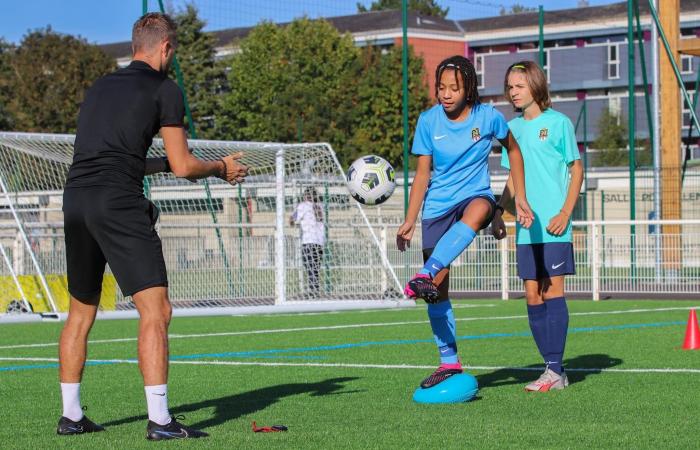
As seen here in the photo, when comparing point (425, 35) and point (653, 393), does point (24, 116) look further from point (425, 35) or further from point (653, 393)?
point (653, 393)

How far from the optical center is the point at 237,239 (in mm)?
19156

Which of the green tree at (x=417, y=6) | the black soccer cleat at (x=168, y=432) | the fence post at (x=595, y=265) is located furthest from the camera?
the green tree at (x=417, y=6)

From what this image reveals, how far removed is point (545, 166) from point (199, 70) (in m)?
57.1

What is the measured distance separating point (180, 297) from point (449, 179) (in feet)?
37.1

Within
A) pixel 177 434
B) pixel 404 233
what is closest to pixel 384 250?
pixel 404 233

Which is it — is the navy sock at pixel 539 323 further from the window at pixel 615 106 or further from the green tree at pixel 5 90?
the window at pixel 615 106

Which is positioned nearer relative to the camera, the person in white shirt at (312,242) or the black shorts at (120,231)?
the black shorts at (120,231)

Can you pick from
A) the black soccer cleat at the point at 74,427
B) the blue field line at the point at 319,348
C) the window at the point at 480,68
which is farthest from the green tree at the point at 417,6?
the black soccer cleat at the point at 74,427

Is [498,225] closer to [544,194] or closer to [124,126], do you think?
[544,194]

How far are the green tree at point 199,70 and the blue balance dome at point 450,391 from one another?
54427 millimetres

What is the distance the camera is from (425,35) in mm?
68938

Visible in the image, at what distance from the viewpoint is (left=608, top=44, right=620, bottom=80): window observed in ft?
203

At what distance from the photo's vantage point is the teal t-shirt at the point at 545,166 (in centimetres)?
798

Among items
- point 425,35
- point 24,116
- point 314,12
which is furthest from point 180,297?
point 425,35
